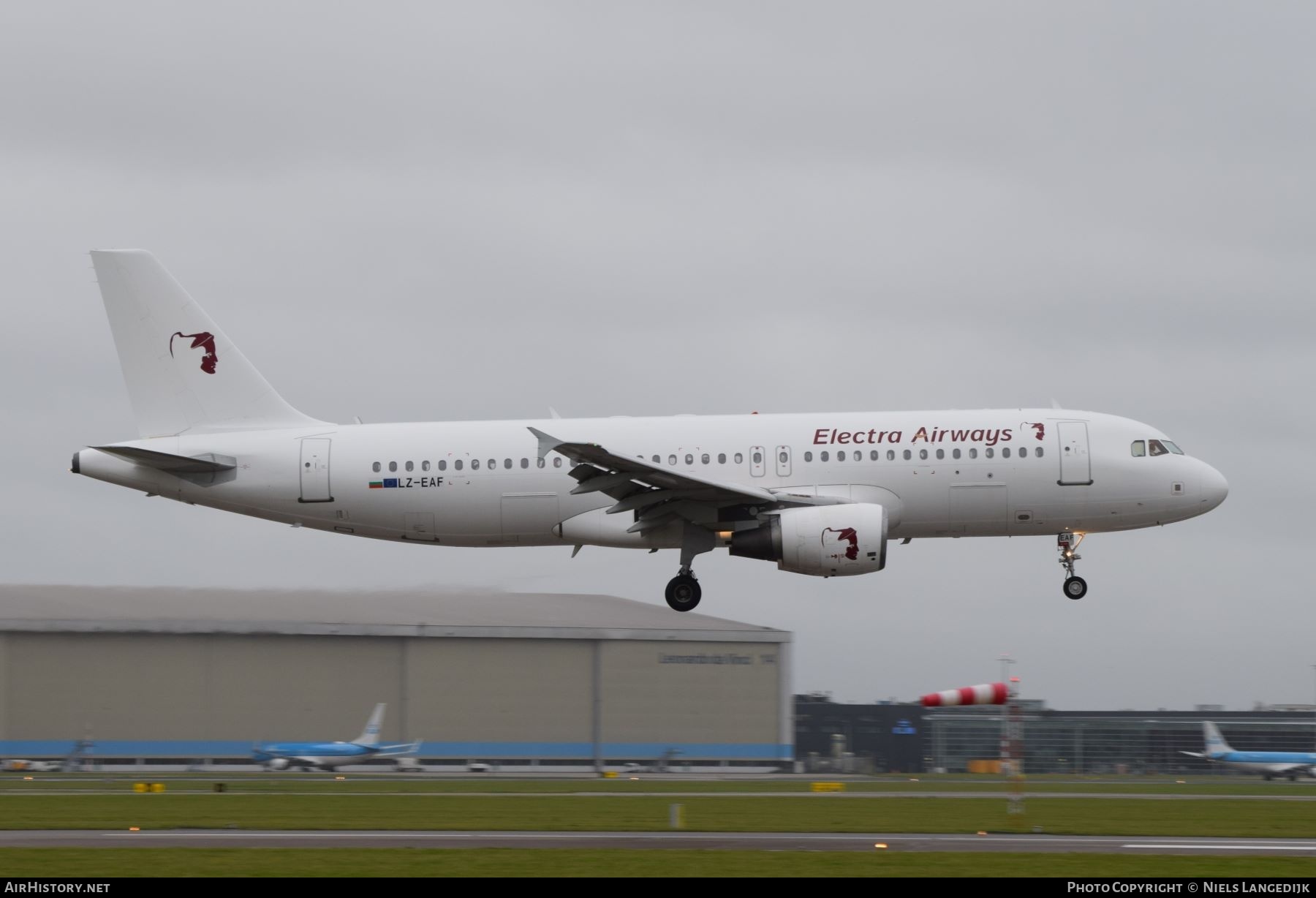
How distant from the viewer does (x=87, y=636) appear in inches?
2598

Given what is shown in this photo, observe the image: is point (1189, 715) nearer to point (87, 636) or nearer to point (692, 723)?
point (692, 723)

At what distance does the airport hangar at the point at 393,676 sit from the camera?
2571 inches

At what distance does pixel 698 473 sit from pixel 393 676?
125 feet

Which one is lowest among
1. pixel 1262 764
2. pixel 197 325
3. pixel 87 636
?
pixel 1262 764

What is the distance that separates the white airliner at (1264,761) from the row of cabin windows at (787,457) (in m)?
25.1

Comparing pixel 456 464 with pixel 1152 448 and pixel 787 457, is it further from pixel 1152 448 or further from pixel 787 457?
pixel 1152 448

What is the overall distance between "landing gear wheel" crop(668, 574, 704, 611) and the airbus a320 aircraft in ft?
0.16

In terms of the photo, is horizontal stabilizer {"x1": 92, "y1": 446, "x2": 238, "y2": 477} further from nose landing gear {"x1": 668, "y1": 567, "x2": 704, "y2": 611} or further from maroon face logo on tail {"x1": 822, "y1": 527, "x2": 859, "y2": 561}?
maroon face logo on tail {"x1": 822, "y1": 527, "x2": 859, "y2": 561}

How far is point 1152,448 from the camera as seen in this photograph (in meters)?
36.3

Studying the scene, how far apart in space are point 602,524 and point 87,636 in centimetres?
3824

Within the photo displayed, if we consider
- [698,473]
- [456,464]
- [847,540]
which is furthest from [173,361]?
[847,540]

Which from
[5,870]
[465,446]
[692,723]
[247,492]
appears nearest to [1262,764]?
[692,723]

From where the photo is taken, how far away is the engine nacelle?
3391cm

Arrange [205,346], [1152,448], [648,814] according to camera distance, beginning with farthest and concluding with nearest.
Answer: [205,346] → [1152,448] → [648,814]
